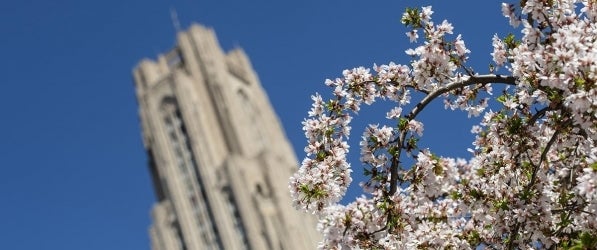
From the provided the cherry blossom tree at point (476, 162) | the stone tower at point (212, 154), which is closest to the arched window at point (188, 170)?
the stone tower at point (212, 154)

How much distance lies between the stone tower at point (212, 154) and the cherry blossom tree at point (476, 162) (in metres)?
72.2

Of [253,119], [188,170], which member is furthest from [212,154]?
[253,119]

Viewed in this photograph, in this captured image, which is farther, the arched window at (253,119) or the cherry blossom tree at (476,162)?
the arched window at (253,119)

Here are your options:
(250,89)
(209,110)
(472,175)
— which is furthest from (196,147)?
(472,175)

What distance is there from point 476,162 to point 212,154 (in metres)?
80.1

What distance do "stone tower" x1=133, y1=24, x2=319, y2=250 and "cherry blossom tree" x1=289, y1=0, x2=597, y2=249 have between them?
72.2m

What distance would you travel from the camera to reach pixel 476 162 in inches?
468

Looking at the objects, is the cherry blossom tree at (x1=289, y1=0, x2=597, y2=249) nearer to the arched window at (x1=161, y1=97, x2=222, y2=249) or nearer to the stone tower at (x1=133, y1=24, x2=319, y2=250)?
the stone tower at (x1=133, y1=24, x2=319, y2=250)

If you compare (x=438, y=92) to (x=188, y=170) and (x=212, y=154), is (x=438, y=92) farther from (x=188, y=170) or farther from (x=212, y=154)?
(x=188, y=170)

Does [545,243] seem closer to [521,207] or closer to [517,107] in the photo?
[521,207]

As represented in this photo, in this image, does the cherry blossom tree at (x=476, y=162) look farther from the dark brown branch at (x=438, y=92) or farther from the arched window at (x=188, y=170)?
the arched window at (x=188, y=170)

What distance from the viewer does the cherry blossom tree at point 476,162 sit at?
32.4ft

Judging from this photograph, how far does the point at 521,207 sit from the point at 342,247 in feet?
6.14

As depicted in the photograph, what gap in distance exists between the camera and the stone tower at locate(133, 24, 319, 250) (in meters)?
85.9
